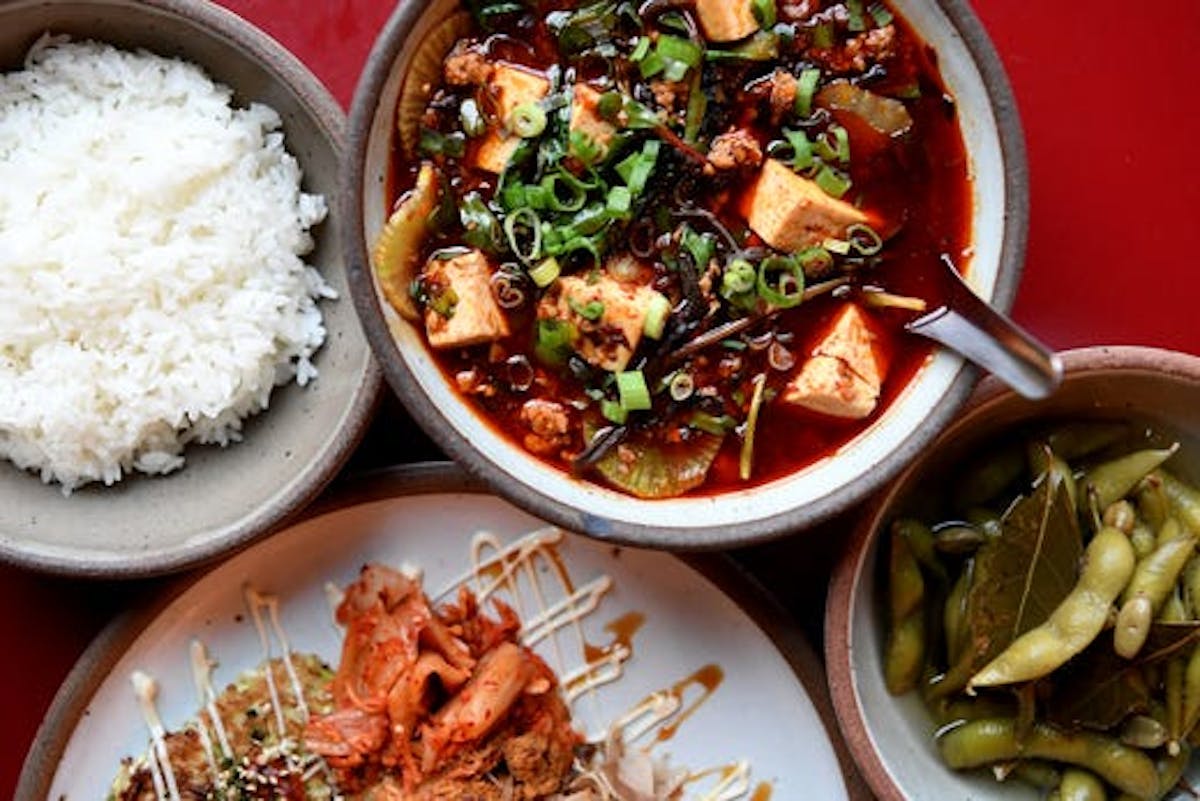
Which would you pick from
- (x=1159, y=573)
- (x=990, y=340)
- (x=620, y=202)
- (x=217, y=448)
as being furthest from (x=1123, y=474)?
(x=217, y=448)

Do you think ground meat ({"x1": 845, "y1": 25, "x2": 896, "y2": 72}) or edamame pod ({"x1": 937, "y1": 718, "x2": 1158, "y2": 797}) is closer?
ground meat ({"x1": 845, "y1": 25, "x2": 896, "y2": 72})

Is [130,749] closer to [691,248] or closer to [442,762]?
[442,762]

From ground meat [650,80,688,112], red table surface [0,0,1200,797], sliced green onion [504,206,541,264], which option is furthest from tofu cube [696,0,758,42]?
red table surface [0,0,1200,797]

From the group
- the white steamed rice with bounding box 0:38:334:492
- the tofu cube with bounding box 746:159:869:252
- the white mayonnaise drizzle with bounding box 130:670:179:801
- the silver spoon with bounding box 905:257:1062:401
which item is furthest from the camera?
the white mayonnaise drizzle with bounding box 130:670:179:801

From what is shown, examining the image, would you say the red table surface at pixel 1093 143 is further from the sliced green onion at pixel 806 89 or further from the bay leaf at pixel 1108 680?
the sliced green onion at pixel 806 89

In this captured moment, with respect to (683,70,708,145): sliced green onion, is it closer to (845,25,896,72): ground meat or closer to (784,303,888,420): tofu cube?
(845,25,896,72): ground meat

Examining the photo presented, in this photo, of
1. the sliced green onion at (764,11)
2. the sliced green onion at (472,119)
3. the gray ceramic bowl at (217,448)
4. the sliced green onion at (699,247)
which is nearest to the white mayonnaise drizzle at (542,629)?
the gray ceramic bowl at (217,448)

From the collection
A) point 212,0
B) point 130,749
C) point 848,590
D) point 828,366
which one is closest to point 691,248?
point 828,366
